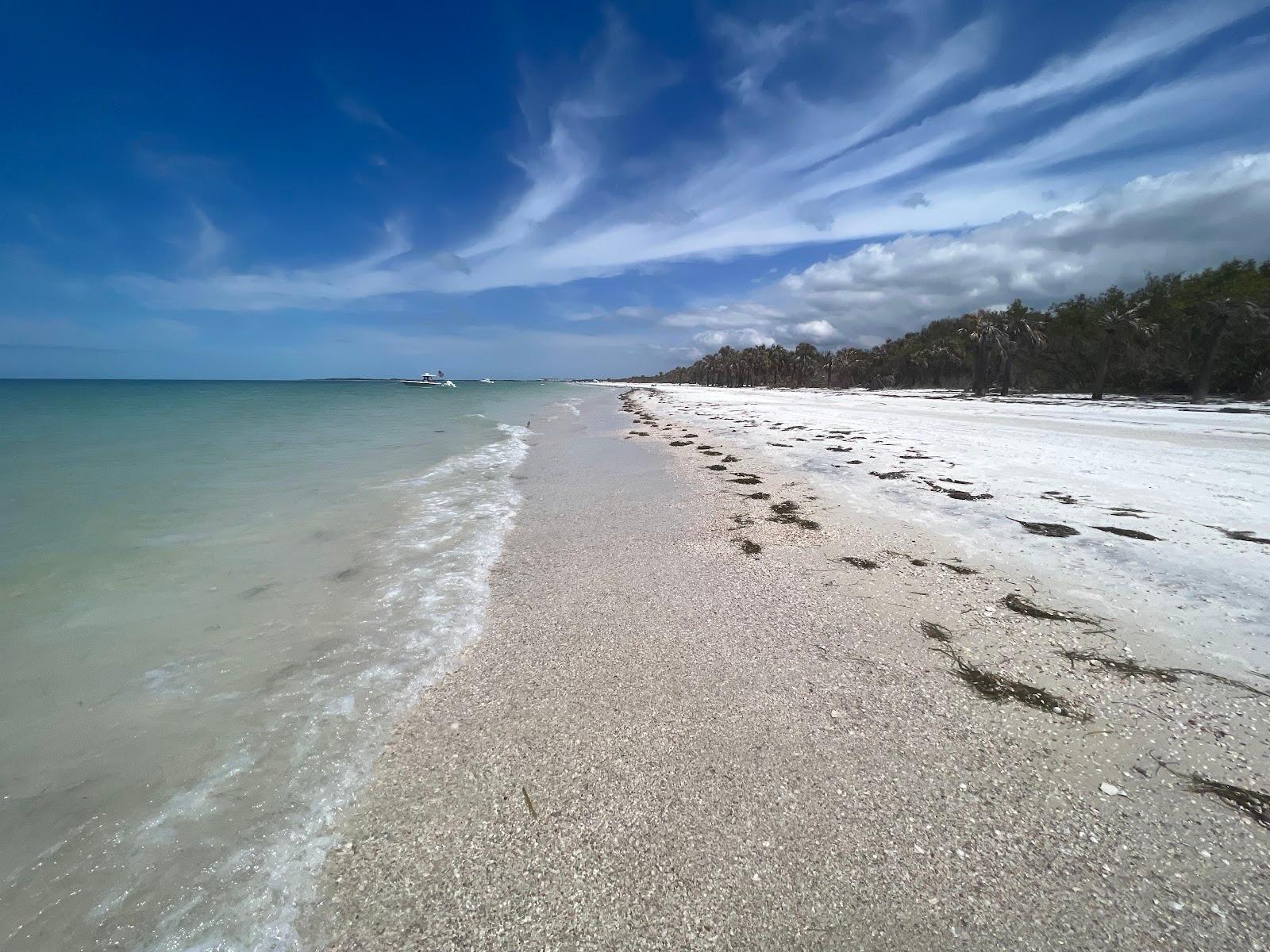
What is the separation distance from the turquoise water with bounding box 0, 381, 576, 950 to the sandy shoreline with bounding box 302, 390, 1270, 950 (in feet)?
1.56

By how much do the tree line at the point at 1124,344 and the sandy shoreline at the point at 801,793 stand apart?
165ft

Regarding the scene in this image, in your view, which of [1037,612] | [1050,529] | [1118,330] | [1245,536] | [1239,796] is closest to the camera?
[1239,796]

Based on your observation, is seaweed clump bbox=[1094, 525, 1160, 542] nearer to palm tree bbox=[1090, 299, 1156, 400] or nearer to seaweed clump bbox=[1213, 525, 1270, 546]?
seaweed clump bbox=[1213, 525, 1270, 546]

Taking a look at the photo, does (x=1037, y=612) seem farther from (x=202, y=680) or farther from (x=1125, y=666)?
(x=202, y=680)

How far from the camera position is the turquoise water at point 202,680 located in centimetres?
254

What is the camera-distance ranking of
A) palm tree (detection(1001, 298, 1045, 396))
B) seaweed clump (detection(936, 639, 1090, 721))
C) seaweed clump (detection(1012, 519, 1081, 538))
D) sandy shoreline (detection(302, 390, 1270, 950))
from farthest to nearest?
palm tree (detection(1001, 298, 1045, 396)) < seaweed clump (detection(1012, 519, 1081, 538)) < seaweed clump (detection(936, 639, 1090, 721)) < sandy shoreline (detection(302, 390, 1270, 950))

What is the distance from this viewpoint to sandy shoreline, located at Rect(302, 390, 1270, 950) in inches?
88.7

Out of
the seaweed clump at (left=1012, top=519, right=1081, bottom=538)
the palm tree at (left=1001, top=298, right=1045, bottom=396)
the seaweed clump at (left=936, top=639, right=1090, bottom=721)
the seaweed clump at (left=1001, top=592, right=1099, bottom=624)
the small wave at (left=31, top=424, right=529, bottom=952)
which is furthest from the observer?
the palm tree at (left=1001, top=298, right=1045, bottom=396)

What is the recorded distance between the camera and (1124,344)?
45.8 metres

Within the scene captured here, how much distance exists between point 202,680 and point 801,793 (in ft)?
16.3

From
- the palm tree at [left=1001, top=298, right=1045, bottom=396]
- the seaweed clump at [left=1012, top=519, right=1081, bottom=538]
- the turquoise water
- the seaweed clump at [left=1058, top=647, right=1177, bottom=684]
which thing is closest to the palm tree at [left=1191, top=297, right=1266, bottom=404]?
the palm tree at [left=1001, top=298, right=1045, bottom=396]

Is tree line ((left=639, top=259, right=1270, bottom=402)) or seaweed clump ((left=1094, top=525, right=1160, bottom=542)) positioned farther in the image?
tree line ((left=639, top=259, right=1270, bottom=402))

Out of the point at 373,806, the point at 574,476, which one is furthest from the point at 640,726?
the point at 574,476

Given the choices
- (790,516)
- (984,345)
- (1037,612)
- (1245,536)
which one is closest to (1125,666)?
(1037,612)
